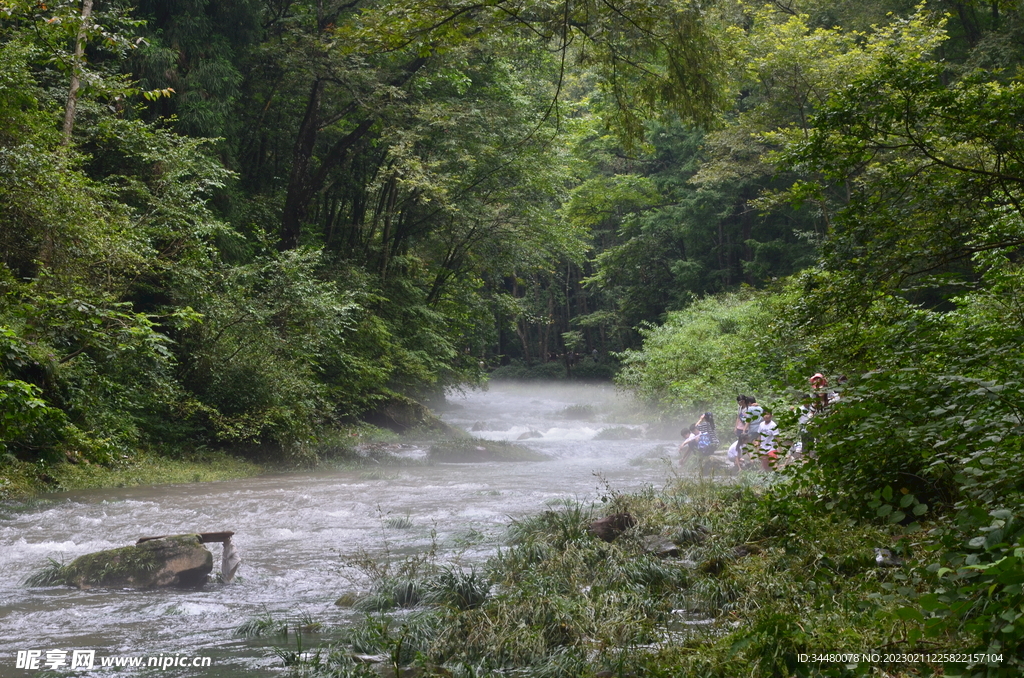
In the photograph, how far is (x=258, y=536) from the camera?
342 inches

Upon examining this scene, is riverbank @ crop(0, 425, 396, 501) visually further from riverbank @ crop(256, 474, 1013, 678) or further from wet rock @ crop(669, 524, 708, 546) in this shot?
wet rock @ crop(669, 524, 708, 546)

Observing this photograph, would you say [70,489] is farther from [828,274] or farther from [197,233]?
[828,274]

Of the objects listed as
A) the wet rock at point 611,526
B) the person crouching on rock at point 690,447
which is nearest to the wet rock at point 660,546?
the wet rock at point 611,526

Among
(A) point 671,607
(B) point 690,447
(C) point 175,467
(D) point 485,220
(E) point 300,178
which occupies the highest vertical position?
(E) point 300,178

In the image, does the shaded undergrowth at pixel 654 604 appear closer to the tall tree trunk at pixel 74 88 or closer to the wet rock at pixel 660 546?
the wet rock at pixel 660 546

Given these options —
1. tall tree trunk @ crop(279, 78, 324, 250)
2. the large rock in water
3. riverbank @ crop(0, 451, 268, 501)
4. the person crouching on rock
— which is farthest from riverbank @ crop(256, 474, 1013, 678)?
tall tree trunk @ crop(279, 78, 324, 250)

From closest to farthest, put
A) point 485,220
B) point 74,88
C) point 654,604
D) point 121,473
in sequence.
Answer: point 654,604, point 74,88, point 121,473, point 485,220

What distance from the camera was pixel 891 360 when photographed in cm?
477

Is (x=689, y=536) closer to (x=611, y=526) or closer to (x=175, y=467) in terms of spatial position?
(x=611, y=526)

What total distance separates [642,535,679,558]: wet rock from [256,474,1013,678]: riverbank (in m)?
0.02

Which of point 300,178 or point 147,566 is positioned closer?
point 147,566

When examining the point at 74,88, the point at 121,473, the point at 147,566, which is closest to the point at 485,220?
the point at 74,88

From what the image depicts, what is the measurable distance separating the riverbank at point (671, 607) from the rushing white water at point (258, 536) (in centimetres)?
53

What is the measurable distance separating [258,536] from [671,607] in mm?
5241
